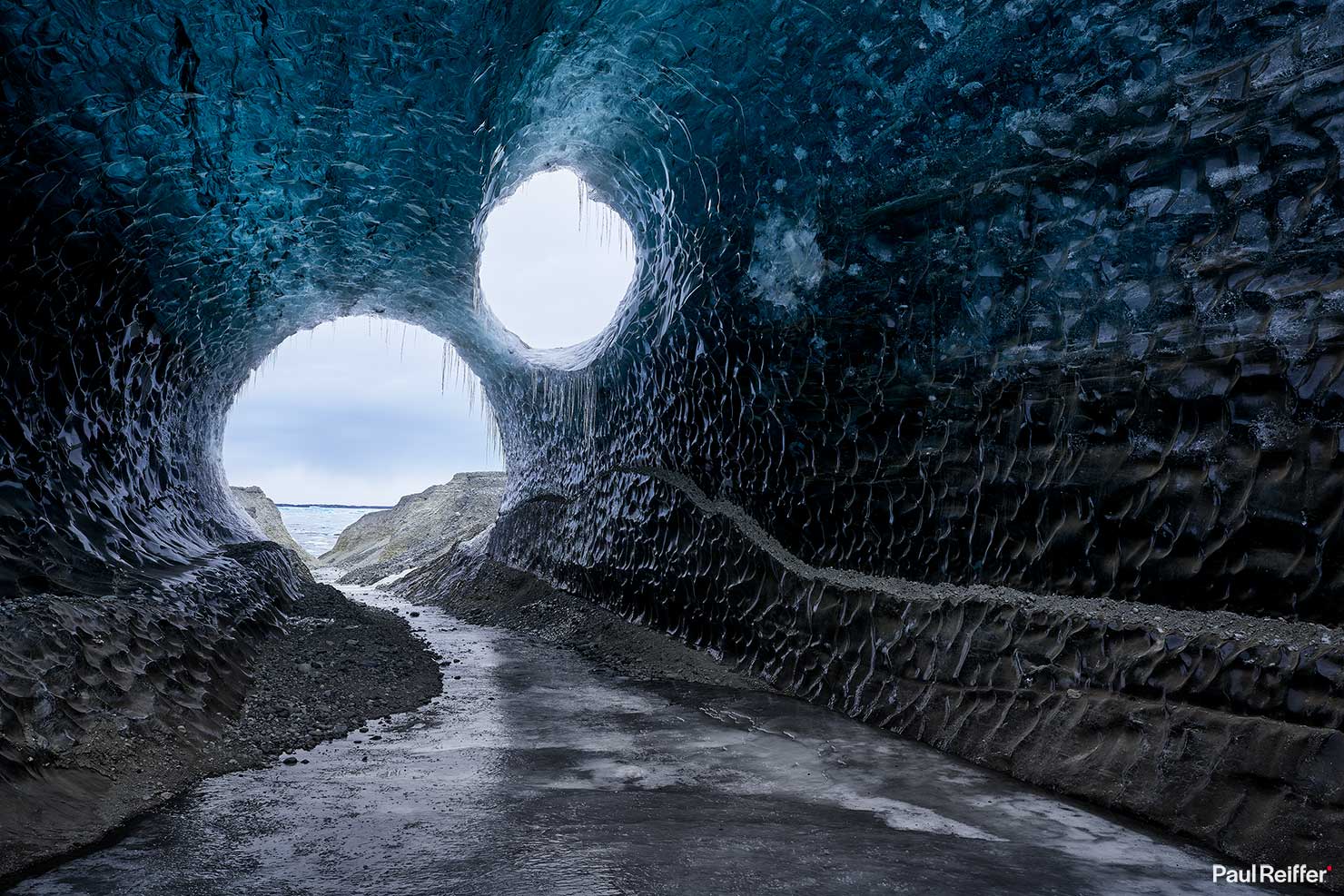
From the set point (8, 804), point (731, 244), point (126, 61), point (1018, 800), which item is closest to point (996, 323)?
point (1018, 800)

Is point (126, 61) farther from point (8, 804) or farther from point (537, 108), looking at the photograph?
point (8, 804)

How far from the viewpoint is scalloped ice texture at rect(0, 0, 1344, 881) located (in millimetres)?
2424

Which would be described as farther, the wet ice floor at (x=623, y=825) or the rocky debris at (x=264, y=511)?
the rocky debris at (x=264, y=511)

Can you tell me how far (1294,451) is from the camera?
236 centimetres

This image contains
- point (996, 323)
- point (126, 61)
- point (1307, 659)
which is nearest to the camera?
point (1307, 659)

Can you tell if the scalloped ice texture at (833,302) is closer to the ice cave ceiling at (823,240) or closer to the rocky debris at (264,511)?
the ice cave ceiling at (823,240)

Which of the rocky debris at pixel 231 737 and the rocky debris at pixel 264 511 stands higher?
the rocky debris at pixel 264 511

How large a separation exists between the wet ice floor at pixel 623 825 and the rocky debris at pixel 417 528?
28.4ft

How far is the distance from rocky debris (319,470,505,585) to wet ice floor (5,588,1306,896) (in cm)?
866

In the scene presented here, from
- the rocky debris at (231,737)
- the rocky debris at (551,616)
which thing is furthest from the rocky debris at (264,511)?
the rocky debris at (231,737)

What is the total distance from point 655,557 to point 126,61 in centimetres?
428

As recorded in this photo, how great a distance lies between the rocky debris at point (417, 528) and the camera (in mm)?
13242

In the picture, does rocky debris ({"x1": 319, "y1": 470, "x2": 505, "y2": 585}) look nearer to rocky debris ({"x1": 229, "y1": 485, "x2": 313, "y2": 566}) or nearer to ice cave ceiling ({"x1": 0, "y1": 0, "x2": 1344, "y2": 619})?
rocky debris ({"x1": 229, "y1": 485, "x2": 313, "y2": 566})

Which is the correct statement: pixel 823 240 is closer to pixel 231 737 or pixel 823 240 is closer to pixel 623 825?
pixel 623 825
